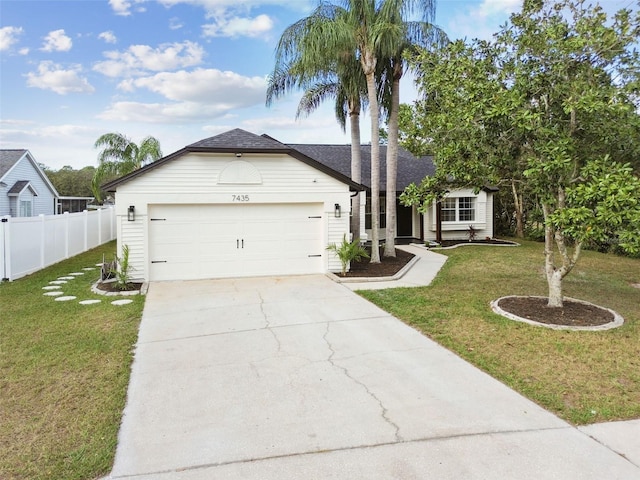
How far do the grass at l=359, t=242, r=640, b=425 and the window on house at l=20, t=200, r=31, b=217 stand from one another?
2272cm

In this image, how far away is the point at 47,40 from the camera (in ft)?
Answer: 43.9

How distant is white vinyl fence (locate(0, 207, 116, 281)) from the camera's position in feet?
33.8

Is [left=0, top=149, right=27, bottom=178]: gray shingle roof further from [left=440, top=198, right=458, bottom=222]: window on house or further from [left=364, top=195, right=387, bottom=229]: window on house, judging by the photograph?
[left=440, top=198, right=458, bottom=222]: window on house

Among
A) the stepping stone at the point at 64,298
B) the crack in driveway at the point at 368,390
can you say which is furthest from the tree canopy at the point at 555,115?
the stepping stone at the point at 64,298

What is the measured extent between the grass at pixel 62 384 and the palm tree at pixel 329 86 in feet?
25.1

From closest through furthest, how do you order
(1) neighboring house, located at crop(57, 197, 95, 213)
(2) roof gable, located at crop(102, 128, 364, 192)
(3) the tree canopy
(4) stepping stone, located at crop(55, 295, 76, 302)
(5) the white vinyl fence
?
(3) the tree canopy, (4) stepping stone, located at crop(55, 295, 76, 302), (2) roof gable, located at crop(102, 128, 364, 192), (5) the white vinyl fence, (1) neighboring house, located at crop(57, 197, 95, 213)

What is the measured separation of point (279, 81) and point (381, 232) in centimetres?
822

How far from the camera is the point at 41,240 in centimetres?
1237

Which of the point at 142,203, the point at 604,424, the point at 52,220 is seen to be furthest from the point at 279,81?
the point at 604,424

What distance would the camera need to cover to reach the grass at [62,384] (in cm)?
305

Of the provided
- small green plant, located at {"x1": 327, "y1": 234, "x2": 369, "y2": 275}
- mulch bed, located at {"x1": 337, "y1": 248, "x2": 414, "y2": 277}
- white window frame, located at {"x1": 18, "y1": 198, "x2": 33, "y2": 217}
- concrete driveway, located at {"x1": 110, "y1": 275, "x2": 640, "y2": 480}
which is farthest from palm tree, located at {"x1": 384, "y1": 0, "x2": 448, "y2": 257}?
white window frame, located at {"x1": 18, "y1": 198, "x2": 33, "y2": 217}

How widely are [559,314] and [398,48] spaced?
8525 mm

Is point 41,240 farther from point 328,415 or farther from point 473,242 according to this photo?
point 473,242

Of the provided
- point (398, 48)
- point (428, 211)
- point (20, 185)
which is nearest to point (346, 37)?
point (398, 48)
